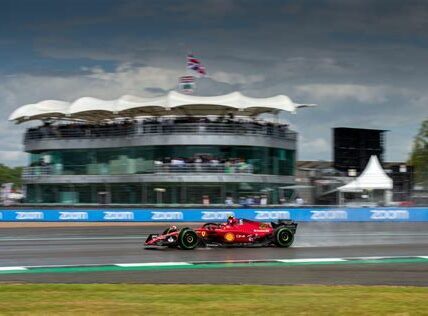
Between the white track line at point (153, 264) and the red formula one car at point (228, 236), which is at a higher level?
the red formula one car at point (228, 236)

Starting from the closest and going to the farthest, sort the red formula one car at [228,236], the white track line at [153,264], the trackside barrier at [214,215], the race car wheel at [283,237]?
the white track line at [153,264] → the red formula one car at [228,236] → the race car wheel at [283,237] → the trackside barrier at [214,215]

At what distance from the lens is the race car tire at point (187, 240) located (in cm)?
1728

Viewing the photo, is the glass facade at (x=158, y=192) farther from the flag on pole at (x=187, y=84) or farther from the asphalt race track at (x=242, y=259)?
the asphalt race track at (x=242, y=259)

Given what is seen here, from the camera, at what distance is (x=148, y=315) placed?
24.3 feet

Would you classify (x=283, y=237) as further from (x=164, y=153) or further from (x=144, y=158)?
(x=144, y=158)

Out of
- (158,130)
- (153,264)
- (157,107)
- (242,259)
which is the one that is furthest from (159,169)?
(153,264)

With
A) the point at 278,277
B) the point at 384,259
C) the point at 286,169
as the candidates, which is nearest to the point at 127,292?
the point at 278,277

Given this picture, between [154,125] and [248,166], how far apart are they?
7.32 meters

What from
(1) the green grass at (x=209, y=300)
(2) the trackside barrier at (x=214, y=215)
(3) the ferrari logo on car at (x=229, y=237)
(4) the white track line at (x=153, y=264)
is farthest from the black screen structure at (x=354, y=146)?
(1) the green grass at (x=209, y=300)

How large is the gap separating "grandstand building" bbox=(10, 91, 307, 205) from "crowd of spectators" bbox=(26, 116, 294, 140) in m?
0.07

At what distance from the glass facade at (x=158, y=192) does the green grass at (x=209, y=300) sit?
103ft

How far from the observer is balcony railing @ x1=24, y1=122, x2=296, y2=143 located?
45125 mm

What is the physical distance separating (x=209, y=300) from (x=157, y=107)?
133ft

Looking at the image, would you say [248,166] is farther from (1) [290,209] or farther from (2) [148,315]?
(2) [148,315]
